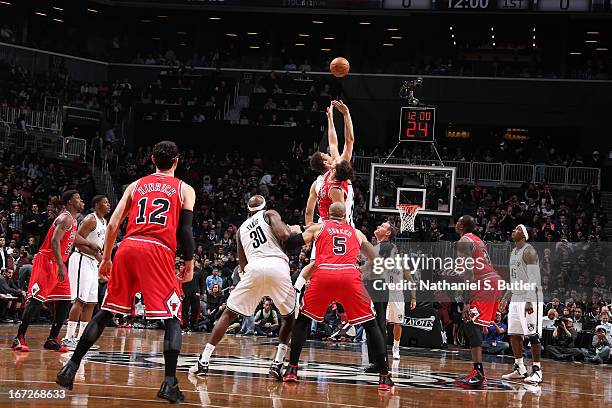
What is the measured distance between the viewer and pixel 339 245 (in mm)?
9680

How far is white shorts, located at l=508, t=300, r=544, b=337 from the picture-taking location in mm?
12172

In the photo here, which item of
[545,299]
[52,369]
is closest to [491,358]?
[545,299]

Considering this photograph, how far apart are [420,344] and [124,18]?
24.1 meters

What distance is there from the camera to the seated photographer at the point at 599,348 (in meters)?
17.8

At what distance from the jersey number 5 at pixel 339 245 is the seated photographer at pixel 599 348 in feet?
32.2

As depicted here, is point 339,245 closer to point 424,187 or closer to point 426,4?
point 424,187

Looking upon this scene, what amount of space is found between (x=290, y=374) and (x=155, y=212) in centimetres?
287

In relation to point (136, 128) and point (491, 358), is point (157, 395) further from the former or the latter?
point (136, 128)

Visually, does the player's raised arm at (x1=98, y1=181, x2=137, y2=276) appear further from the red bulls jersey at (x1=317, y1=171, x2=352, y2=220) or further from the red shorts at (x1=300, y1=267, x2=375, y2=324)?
the red bulls jersey at (x1=317, y1=171, x2=352, y2=220)

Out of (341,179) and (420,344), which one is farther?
(420,344)

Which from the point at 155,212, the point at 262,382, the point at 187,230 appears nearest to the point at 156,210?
the point at 155,212

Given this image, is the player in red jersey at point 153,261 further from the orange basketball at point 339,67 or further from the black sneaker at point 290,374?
the orange basketball at point 339,67

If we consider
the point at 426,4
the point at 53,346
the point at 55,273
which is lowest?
the point at 53,346

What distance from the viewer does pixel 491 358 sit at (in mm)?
17203
